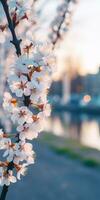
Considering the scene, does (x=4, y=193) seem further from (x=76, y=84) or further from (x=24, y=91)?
(x=76, y=84)

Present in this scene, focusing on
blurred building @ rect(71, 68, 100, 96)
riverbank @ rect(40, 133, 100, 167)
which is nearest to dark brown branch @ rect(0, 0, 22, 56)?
riverbank @ rect(40, 133, 100, 167)

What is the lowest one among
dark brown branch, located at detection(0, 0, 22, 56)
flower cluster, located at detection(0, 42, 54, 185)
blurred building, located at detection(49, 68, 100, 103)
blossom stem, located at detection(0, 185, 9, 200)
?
blossom stem, located at detection(0, 185, 9, 200)

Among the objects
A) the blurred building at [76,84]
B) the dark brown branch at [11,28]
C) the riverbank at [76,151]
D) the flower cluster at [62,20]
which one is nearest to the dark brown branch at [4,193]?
the dark brown branch at [11,28]

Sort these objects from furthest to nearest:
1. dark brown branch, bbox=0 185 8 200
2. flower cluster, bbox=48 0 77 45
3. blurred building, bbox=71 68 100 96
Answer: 1. blurred building, bbox=71 68 100 96
2. flower cluster, bbox=48 0 77 45
3. dark brown branch, bbox=0 185 8 200

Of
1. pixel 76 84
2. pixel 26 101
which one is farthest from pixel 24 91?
pixel 76 84

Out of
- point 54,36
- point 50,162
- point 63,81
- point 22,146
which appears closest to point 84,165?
point 50,162

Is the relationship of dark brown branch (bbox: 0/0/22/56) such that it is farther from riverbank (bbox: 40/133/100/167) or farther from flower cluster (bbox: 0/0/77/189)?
riverbank (bbox: 40/133/100/167)

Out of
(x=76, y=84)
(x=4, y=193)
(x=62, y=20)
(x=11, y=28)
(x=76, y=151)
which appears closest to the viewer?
(x=11, y=28)

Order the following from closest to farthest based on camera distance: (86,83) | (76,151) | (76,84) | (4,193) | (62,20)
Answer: (4,193) < (62,20) < (76,151) < (76,84) < (86,83)

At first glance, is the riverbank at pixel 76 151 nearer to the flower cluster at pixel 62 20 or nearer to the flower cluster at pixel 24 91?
the flower cluster at pixel 62 20

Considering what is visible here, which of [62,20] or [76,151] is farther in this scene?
[76,151]

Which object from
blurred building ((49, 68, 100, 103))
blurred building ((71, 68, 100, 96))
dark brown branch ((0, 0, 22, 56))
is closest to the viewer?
dark brown branch ((0, 0, 22, 56))

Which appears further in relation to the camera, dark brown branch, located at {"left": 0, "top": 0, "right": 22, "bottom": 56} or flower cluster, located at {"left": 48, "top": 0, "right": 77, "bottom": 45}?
flower cluster, located at {"left": 48, "top": 0, "right": 77, "bottom": 45}

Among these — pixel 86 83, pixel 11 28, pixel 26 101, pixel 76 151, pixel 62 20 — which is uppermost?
pixel 86 83
